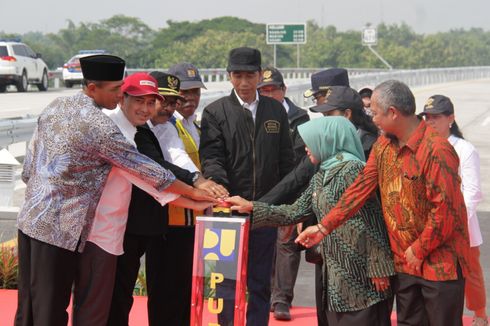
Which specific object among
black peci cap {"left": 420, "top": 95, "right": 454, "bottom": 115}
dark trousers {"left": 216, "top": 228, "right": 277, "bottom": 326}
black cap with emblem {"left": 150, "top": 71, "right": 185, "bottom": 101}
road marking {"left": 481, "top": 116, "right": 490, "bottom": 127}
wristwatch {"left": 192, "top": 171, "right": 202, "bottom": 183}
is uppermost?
black cap with emblem {"left": 150, "top": 71, "right": 185, "bottom": 101}

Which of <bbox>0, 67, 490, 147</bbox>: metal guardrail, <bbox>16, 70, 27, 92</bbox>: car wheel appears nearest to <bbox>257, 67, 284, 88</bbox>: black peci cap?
<bbox>0, 67, 490, 147</bbox>: metal guardrail

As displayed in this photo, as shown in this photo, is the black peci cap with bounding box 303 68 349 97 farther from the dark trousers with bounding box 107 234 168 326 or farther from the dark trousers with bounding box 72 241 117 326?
the dark trousers with bounding box 72 241 117 326

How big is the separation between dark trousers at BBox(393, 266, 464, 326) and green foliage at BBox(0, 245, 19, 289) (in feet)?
14.3

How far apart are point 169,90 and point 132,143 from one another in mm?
871

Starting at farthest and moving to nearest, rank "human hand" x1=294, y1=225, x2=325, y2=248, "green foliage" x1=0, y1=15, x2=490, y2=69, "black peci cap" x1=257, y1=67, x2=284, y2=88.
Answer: "green foliage" x1=0, y1=15, x2=490, y2=69 → "black peci cap" x1=257, y1=67, x2=284, y2=88 → "human hand" x1=294, y1=225, x2=325, y2=248

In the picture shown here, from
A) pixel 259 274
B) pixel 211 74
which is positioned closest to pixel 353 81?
pixel 211 74

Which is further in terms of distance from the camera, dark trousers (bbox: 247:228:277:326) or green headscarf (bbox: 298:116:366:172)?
dark trousers (bbox: 247:228:277:326)

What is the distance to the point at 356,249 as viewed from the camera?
534cm

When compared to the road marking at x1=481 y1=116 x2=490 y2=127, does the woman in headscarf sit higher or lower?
higher

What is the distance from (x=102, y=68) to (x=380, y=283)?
1.91 meters

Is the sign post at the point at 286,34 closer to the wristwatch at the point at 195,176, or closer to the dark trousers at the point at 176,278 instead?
the dark trousers at the point at 176,278

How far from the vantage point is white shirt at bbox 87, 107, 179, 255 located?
5.59m

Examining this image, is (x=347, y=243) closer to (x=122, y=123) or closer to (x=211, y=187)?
(x=211, y=187)

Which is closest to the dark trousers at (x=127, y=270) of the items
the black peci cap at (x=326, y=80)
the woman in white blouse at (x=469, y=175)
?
the woman in white blouse at (x=469, y=175)
